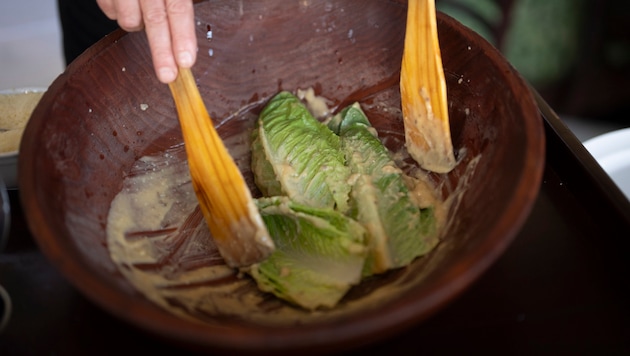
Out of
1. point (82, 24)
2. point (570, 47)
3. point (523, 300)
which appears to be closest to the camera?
point (523, 300)

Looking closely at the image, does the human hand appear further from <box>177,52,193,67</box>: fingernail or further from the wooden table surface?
the wooden table surface

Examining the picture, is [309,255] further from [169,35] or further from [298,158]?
[169,35]

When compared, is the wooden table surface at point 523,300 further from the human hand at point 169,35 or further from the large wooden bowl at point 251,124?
the human hand at point 169,35

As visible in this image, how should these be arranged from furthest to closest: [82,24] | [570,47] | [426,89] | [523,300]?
[570,47] < [82,24] < [426,89] < [523,300]

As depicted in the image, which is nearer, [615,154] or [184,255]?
[184,255]

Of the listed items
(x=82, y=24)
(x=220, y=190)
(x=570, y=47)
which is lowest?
(x=220, y=190)

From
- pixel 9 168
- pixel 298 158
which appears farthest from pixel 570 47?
pixel 9 168

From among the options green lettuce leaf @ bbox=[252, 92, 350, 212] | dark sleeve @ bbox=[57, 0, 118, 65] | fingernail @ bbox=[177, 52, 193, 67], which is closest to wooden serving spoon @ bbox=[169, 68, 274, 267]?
fingernail @ bbox=[177, 52, 193, 67]

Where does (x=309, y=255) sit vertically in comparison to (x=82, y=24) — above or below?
below
